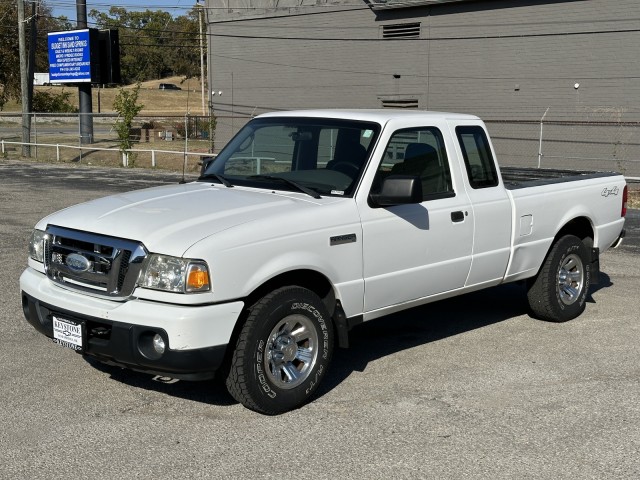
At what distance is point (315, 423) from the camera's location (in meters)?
5.07

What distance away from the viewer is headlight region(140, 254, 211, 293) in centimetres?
469

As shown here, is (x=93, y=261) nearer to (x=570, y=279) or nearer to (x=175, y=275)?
(x=175, y=275)

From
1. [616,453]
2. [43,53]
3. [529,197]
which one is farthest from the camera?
[43,53]

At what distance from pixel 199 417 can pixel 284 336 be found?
721 mm

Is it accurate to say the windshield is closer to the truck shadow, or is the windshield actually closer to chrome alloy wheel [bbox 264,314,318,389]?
chrome alloy wheel [bbox 264,314,318,389]

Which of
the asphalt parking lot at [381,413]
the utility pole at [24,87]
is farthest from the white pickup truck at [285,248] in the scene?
the utility pole at [24,87]

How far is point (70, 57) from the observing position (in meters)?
38.4

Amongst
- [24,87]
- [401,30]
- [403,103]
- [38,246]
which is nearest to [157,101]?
[24,87]

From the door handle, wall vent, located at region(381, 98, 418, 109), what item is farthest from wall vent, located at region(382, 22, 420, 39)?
the door handle

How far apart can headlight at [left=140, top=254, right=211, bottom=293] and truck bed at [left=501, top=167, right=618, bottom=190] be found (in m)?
3.26

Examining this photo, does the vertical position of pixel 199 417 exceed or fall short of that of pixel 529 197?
it falls short

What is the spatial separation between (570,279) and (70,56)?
34.8 m

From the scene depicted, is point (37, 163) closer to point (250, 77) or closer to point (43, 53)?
point (250, 77)

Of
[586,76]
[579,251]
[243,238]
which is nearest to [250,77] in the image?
[586,76]
